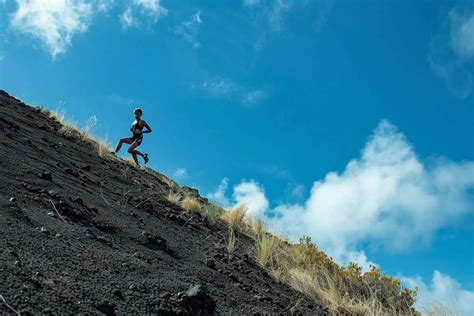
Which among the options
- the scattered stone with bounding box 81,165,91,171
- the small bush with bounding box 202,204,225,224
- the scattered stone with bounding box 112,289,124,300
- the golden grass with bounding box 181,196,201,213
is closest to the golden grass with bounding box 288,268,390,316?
the small bush with bounding box 202,204,225,224

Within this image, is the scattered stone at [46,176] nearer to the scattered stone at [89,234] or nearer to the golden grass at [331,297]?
the scattered stone at [89,234]

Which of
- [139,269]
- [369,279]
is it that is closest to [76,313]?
[139,269]

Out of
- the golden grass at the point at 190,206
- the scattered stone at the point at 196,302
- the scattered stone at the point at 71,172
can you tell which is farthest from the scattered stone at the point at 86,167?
the scattered stone at the point at 196,302

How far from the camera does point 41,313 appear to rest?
2912mm

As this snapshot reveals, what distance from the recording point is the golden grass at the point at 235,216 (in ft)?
Answer: 29.7

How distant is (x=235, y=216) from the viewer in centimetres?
919

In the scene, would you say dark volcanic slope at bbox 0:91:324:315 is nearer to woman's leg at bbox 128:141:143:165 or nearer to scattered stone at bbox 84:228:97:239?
scattered stone at bbox 84:228:97:239

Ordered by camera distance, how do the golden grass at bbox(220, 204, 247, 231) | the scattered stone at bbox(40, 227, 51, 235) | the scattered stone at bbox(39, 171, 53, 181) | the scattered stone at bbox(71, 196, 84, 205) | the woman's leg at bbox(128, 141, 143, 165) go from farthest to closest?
the woman's leg at bbox(128, 141, 143, 165) < the golden grass at bbox(220, 204, 247, 231) < the scattered stone at bbox(39, 171, 53, 181) < the scattered stone at bbox(71, 196, 84, 205) < the scattered stone at bbox(40, 227, 51, 235)

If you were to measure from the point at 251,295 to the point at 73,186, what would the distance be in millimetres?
3016

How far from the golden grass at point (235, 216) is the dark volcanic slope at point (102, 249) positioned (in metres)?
0.53

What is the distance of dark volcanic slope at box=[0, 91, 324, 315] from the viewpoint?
134 inches

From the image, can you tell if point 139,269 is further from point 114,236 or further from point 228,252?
point 228,252

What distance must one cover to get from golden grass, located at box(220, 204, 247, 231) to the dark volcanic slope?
1.73 ft

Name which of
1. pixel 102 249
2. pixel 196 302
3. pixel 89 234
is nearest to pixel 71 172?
pixel 89 234
